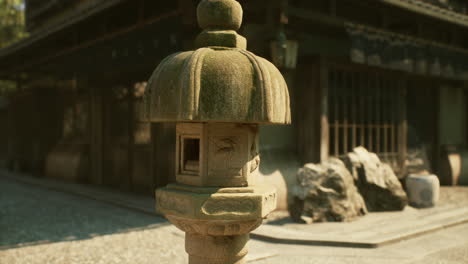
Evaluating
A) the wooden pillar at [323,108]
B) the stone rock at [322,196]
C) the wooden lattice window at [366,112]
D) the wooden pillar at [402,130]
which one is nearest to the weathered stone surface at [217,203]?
the stone rock at [322,196]

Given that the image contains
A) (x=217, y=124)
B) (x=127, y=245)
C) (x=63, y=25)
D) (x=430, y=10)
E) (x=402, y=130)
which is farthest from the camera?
(x=402, y=130)

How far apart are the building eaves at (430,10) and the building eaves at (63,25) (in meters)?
5.80

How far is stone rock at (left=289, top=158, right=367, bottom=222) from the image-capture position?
770 centimetres

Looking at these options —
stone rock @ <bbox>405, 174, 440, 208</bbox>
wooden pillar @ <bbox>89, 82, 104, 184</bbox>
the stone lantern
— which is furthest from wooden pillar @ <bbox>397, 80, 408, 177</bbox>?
wooden pillar @ <bbox>89, 82, 104, 184</bbox>

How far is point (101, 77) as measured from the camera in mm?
12062

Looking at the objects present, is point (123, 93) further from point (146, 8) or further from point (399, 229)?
point (399, 229)

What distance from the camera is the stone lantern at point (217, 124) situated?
3686mm

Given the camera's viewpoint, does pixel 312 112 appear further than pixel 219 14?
Yes

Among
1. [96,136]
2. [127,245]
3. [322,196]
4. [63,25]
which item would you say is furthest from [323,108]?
[96,136]

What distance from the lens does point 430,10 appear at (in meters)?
9.36

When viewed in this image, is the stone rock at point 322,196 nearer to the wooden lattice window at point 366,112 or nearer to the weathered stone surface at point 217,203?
the wooden lattice window at point 366,112

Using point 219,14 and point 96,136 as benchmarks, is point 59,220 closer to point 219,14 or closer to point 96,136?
point 96,136

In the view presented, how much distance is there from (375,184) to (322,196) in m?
1.48

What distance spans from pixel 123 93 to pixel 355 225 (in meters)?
7.14
